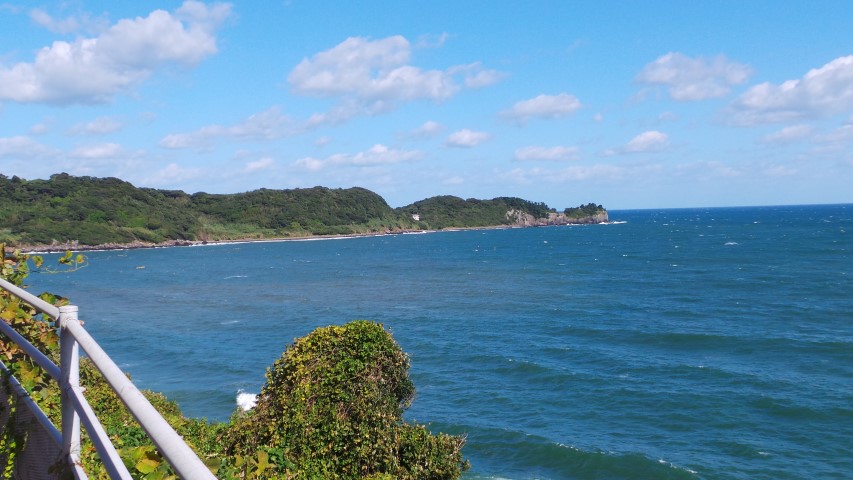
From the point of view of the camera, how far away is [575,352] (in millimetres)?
35406

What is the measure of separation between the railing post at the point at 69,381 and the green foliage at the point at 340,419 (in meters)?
9.36

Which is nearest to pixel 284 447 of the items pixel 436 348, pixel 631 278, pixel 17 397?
pixel 17 397

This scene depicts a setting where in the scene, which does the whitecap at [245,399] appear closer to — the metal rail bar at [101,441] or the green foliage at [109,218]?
the metal rail bar at [101,441]

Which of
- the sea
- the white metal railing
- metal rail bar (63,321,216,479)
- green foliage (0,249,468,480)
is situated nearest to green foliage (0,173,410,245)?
the sea

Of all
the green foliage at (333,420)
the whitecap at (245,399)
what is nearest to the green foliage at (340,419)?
the green foliage at (333,420)

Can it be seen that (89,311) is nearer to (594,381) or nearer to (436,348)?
(436,348)

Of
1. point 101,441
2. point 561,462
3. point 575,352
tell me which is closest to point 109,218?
point 575,352

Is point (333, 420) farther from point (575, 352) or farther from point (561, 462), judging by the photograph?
point (575, 352)

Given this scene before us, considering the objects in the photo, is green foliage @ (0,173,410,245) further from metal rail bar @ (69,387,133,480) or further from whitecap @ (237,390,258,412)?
metal rail bar @ (69,387,133,480)

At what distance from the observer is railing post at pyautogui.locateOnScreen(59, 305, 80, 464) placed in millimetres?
2697

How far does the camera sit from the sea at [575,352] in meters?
22.5

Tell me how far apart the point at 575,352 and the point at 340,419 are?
24.9 m

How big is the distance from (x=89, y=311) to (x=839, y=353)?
51.6 metres

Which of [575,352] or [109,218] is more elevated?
[109,218]
